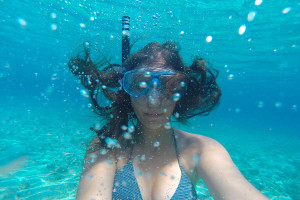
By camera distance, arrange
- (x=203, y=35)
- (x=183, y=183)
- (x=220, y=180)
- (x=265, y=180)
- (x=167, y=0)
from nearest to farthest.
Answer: (x=220, y=180)
(x=183, y=183)
(x=265, y=180)
(x=167, y=0)
(x=203, y=35)

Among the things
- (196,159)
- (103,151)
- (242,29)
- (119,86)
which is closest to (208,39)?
(242,29)

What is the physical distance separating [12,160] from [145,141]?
30.4 ft

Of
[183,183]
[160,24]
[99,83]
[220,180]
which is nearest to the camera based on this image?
[220,180]

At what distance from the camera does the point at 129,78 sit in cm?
345

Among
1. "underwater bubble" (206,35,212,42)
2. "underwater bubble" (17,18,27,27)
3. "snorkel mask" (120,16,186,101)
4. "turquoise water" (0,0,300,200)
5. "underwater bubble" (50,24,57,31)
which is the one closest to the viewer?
"snorkel mask" (120,16,186,101)

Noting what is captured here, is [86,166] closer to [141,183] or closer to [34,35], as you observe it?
[141,183]

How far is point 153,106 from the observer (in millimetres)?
3203

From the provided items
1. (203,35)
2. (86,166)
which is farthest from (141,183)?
(203,35)

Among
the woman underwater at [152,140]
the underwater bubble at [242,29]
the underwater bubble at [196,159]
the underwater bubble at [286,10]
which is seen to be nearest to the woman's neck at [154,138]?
the woman underwater at [152,140]

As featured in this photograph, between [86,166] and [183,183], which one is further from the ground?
[86,166]

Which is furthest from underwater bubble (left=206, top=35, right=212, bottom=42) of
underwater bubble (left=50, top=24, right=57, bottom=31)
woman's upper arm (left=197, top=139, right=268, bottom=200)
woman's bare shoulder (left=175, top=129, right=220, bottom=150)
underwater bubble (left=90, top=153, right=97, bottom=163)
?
underwater bubble (left=90, top=153, right=97, bottom=163)

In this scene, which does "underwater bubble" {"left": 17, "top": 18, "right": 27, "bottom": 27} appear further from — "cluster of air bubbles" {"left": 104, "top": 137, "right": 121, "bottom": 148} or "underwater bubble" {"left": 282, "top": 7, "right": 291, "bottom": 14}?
"underwater bubble" {"left": 282, "top": 7, "right": 291, "bottom": 14}

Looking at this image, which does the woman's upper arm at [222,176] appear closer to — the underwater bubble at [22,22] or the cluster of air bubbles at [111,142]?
the cluster of air bubbles at [111,142]

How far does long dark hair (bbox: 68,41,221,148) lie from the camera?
11.8ft
